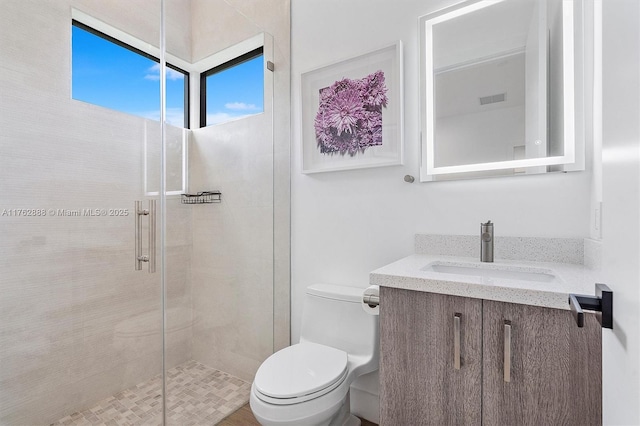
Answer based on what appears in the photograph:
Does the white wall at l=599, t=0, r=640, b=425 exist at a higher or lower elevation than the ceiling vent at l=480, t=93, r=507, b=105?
lower

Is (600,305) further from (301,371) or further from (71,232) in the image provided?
(71,232)

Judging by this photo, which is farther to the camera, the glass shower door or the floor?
the floor

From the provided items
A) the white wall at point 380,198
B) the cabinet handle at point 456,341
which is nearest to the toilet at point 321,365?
the white wall at point 380,198

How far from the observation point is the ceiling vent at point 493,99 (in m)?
1.45

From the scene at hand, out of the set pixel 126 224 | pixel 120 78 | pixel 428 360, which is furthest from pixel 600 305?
pixel 120 78

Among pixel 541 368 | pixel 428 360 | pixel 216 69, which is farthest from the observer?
pixel 216 69

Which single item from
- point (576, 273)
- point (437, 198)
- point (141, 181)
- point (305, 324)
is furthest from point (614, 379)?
point (141, 181)

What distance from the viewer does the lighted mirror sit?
132 centimetres

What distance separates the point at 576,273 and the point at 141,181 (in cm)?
182

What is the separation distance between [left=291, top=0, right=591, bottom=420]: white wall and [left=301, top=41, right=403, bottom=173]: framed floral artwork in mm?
52

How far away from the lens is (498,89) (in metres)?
1.46

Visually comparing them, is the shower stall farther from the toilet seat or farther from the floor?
the toilet seat

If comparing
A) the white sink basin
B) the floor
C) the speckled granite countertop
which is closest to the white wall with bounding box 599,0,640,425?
the speckled granite countertop

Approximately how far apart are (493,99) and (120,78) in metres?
1.72
